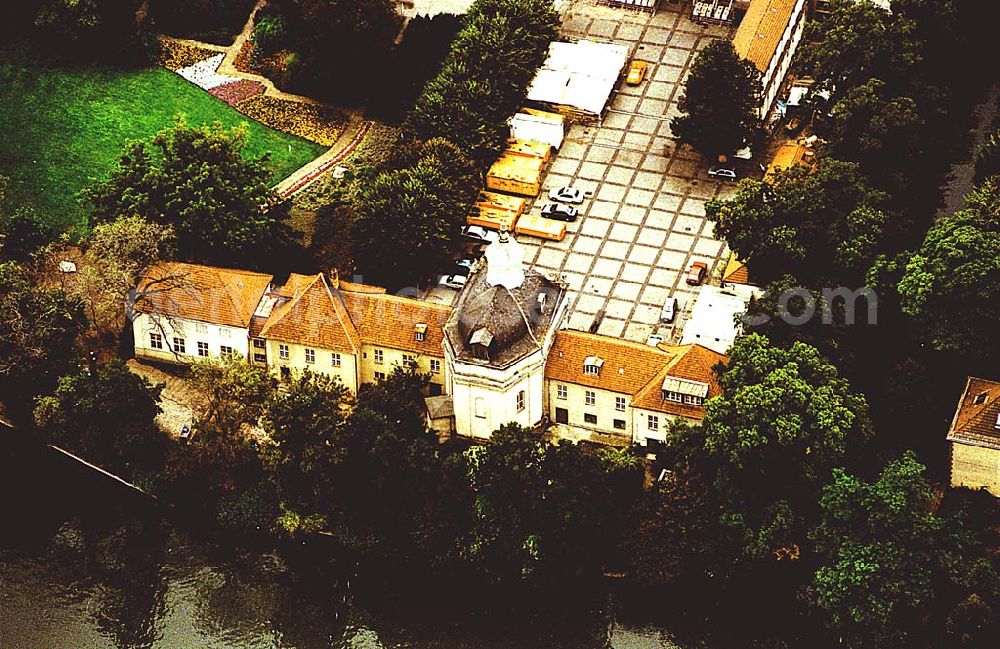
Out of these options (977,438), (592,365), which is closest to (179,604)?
(592,365)

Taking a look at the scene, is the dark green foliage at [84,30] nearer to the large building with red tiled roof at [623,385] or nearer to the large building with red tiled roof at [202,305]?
the large building with red tiled roof at [202,305]

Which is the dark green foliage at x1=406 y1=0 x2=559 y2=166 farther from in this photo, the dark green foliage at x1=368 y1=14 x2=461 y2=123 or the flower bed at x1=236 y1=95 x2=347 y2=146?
the flower bed at x1=236 y1=95 x2=347 y2=146

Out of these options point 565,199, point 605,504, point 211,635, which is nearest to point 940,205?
point 565,199

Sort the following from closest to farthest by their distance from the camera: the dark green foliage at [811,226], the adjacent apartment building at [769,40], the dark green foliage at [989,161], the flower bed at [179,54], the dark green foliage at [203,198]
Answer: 1. the dark green foliage at [811,226]
2. the dark green foliage at [989,161]
3. the dark green foliage at [203,198]
4. the adjacent apartment building at [769,40]
5. the flower bed at [179,54]

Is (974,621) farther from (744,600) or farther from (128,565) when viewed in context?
(128,565)

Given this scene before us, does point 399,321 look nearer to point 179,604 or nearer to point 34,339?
point 179,604

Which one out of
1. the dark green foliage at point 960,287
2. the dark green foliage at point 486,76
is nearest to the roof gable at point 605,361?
the dark green foliage at point 960,287
